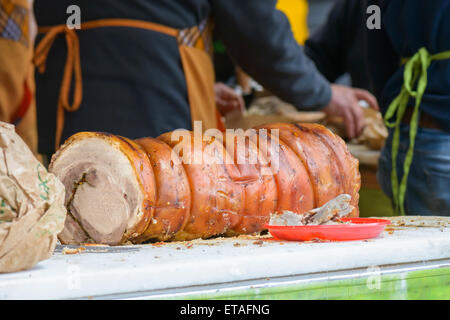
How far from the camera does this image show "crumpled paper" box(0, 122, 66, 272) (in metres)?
0.78

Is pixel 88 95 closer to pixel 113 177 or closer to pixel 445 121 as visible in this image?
pixel 113 177

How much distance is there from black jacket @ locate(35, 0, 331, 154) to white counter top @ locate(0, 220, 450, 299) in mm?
869

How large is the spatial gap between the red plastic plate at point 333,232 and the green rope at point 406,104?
0.86 meters

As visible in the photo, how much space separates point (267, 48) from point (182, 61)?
0.30m

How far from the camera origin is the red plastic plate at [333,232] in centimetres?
102

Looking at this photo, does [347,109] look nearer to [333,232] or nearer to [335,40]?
[335,40]

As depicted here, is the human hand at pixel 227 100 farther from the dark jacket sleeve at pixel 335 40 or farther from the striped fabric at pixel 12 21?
the dark jacket sleeve at pixel 335 40

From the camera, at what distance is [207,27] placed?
1963mm

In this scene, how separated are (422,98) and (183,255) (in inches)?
47.2

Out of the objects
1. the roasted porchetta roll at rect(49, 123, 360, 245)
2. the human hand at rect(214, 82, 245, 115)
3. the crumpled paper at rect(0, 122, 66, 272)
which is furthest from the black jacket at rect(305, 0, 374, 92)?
the crumpled paper at rect(0, 122, 66, 272)

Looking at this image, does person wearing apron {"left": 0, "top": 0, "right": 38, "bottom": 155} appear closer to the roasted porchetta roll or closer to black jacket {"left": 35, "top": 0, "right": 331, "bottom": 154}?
black jacket {"left": 35, "top": 0, "right": 331, "bottom": 154}

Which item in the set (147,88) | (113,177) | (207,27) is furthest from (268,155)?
(207,27)

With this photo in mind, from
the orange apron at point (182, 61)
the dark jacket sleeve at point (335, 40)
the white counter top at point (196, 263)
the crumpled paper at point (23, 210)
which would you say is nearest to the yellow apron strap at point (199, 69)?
the orange apron at point (182, 61)

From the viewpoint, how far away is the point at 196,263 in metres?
0.81
